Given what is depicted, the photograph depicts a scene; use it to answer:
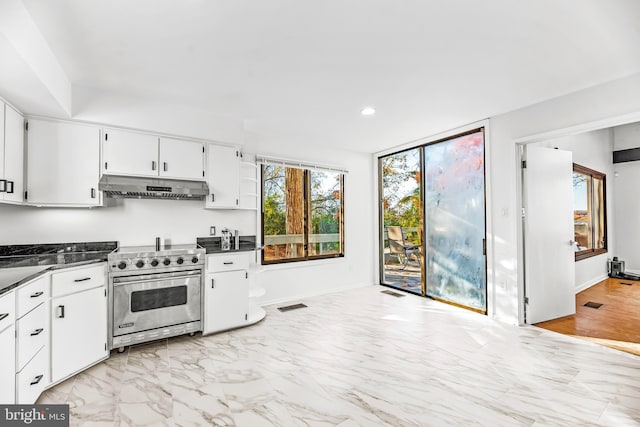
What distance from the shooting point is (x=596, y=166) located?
5.48 m

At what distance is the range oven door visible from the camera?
2734mm

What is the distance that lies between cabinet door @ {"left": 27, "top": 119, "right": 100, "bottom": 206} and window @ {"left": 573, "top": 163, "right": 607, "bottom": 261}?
696cm

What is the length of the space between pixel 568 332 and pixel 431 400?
222 centimetres

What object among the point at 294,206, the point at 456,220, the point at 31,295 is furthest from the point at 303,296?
the point at 31,295

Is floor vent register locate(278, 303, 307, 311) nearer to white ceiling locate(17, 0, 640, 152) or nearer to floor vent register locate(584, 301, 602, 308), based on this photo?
white ceiling locate(17, 0, 640, 152)

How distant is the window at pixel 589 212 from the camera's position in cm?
531

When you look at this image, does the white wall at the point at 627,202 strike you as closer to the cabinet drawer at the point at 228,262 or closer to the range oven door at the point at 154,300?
the cabinet drawer at the point at 228,262

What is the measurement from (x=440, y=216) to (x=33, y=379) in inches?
177

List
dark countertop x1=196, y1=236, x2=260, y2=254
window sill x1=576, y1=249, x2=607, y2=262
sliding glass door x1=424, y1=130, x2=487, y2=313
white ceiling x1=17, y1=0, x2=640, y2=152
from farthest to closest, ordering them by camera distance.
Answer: window sill x1=576, y1=249, x2=607, y2=262
sliding glass door x1=424, y1=130, x2=487, y2=313
dark countertop x1=196, y1=236, x2=260, y2=254
white ceiling x1=17, y1=0, x2=640, y2=152

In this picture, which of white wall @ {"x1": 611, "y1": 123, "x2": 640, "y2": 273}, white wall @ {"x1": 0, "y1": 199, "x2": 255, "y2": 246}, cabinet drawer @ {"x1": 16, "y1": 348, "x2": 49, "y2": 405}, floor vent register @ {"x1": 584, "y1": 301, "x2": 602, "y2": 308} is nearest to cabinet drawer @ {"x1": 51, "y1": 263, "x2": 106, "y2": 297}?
cabinet drawer @ {"x1": 16, "y1": 348, "x2": 49, "y2": 405}

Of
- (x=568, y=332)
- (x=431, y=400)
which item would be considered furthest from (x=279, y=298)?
(x=568, y=332)

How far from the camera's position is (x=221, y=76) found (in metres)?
2.59

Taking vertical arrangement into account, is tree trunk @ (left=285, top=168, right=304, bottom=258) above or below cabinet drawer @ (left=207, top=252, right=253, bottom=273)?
above

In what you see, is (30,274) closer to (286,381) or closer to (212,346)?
(212,346)
